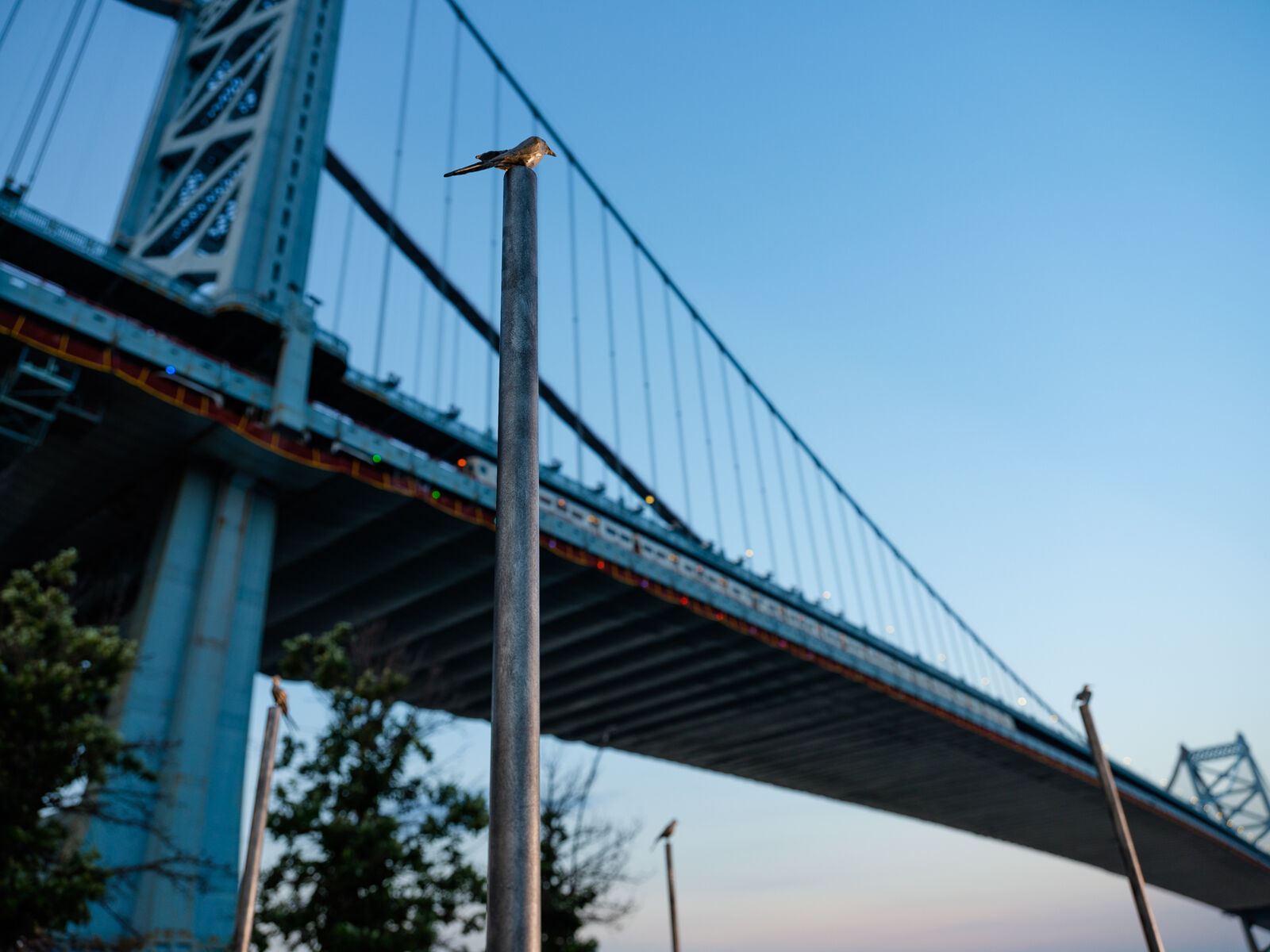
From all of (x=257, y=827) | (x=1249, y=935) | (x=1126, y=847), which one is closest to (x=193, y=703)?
(x=257, y=827)

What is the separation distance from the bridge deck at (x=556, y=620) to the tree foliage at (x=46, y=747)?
9.77 m

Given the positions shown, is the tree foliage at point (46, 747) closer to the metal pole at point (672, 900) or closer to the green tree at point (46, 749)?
the green tree at point (46, 749)

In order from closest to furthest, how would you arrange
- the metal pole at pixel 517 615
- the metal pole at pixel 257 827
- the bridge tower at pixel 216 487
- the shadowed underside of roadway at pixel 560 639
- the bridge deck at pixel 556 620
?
1. the metal pole at pixel 517 615
2. the metal pole at pixel 257 827
3. the bridge tower at pixel 216 487
4. the bridge deck at pixel 556 620
5. the shadowed underside of roadway at pixel 560 639

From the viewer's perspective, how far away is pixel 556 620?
125 ft

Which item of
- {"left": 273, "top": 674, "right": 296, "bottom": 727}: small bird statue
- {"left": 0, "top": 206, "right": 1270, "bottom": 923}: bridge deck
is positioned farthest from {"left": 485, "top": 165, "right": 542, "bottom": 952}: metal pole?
{"left": 0, "top": 206, "right": 1270, "bottom": 923}: bridge deck

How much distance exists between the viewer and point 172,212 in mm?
39844

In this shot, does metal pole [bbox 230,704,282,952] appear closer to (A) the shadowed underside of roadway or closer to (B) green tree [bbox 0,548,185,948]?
(B) green tree [bbox 0,548,185,948]

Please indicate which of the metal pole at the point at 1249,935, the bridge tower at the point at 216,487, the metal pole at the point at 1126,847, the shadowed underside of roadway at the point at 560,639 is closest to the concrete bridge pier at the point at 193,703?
the bridge tower at the point at 216,487

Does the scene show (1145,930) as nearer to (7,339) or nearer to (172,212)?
A: (7,339)

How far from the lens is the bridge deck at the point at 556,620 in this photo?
86.2 ft

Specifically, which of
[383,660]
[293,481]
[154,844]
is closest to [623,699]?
[383,660]

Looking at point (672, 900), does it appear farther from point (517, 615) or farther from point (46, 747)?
point (517, 615)

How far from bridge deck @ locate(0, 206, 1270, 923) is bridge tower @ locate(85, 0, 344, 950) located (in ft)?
6.66

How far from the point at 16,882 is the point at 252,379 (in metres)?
16.4
